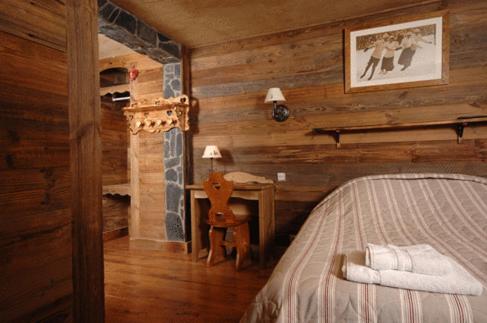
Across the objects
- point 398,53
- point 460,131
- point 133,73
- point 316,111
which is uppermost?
point 133,73

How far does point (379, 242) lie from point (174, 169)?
8.18 feet

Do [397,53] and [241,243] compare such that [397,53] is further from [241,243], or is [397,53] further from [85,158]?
[85,158]

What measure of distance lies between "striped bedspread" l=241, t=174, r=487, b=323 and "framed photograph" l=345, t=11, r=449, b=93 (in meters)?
0.93

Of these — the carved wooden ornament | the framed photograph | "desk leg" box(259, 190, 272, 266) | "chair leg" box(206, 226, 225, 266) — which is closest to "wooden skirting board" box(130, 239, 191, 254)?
"chair leg" box(206, 226, 225, 266)

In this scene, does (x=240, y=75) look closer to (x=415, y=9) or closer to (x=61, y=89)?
(x=415, y=9)

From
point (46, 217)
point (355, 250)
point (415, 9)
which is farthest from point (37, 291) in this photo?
point (415, 9)

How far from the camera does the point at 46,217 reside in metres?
0.80

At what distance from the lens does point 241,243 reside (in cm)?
295

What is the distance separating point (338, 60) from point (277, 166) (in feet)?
4.09

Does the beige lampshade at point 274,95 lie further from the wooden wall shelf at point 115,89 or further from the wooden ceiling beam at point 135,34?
the wooden wall shelf at point 115,89

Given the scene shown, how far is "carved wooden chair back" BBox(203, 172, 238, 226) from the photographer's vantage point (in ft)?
9.34

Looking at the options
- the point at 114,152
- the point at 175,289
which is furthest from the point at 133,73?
the point at 175,289

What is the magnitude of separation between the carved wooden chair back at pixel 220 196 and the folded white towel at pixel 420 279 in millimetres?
1797

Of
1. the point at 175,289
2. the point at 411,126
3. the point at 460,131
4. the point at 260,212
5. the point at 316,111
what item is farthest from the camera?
the point at 316,111
